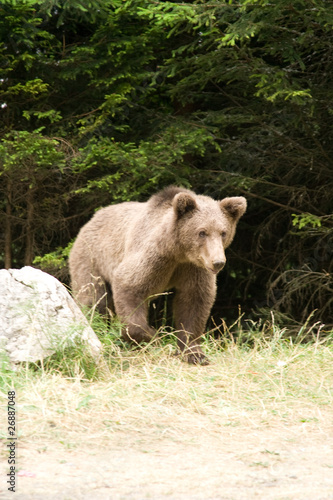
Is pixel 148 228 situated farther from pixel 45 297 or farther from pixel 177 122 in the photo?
pixel 177 122

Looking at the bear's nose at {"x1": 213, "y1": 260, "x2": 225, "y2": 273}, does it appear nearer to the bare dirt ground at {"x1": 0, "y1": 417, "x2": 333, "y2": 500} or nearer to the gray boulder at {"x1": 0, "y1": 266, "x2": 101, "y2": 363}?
the gray boulder at {"x1": 0, "y1": 266, "x2": 101, "y2": 363}

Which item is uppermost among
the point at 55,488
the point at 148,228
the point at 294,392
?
the point at 148,228

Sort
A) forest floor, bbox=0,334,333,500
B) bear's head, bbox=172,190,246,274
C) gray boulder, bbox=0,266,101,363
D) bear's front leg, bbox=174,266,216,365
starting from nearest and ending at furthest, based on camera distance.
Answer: forest floor, bbox=0,334,333,500 < gray boulder, bbox=0,266,101,363 < bear's head, bbox=172,190,246,274 < bear's front leg, bbox=174,266,216,365

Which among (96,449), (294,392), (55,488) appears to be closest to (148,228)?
(294,392)

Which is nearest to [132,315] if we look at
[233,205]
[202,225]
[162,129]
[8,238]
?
[202,225]

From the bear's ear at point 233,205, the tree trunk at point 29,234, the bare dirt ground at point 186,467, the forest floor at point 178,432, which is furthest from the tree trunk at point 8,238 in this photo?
the bare dirt ground at point 186,467

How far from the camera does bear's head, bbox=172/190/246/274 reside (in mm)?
5852

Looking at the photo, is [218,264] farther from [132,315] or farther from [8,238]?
[8,238]

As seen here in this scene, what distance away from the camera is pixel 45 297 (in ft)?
18.5

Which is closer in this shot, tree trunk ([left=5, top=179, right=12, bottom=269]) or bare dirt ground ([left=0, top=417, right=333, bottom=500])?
bare dirt ground ([left=0, top=417, right=333, bottom=500])

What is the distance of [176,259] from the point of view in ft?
20.5

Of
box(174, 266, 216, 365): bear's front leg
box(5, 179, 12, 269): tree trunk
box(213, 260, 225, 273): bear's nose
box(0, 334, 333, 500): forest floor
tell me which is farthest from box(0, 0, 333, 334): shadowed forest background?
box(0, 334, 333, 500): forest floor

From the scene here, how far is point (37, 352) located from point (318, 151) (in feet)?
15.9

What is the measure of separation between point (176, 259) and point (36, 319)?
5.12 feet
